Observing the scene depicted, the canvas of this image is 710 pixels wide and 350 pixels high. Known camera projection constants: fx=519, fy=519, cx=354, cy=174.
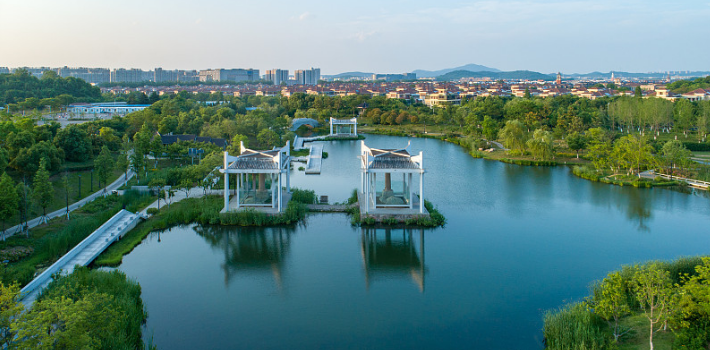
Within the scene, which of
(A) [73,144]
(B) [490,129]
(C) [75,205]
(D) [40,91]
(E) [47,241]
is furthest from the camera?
(D) [40,91]

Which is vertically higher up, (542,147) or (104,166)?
(542,147)

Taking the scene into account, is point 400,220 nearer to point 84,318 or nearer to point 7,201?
point 84,318

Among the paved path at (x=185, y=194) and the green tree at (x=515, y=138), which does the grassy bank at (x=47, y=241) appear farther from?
the green tree at (x=515, y=138)

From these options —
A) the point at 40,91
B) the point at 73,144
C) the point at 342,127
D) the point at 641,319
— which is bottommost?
the point at 641,319

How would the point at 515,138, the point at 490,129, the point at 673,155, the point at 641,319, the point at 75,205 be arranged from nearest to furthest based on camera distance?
the point at 641,319
the point at 75,205
the point at 673,155
the point at 515,138
the point at 490,129

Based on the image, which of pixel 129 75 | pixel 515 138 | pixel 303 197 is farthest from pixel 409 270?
pixel 129 75

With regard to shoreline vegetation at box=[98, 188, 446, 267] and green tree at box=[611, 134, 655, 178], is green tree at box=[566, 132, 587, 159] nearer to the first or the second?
green tree at box=[611, 134, 655, 178]

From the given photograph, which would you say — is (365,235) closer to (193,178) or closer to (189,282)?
(189,282)
